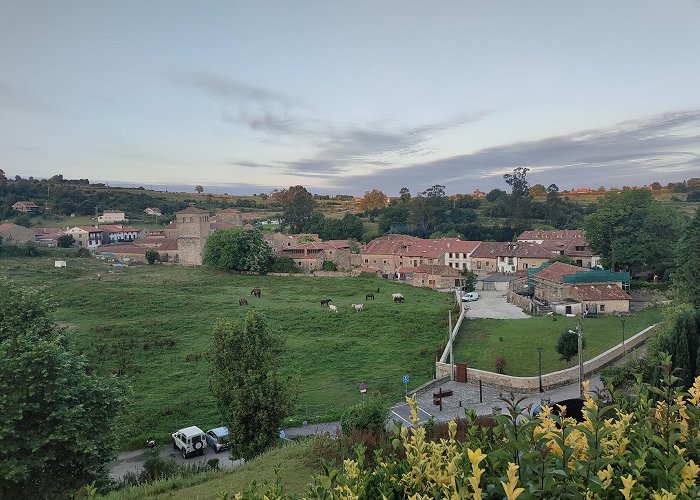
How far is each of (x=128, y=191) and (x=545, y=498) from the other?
481 ft

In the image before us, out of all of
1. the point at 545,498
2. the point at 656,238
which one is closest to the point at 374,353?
the point at 545,498

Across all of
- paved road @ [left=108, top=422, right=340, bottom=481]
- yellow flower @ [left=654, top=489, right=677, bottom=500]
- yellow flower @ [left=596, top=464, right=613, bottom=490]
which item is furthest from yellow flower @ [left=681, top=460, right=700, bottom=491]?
paved road @ [left=108, top=422, right=340, bottom=481]

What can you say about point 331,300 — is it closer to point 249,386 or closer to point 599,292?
point 599,292

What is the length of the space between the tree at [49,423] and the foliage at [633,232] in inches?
1811

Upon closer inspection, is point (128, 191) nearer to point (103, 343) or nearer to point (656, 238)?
point (103, 343)

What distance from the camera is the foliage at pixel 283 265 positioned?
58938 millimetres

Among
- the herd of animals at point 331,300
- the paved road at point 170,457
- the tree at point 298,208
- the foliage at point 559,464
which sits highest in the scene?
the tree at point 298,208

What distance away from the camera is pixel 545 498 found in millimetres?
3430

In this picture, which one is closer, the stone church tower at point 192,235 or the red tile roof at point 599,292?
the red tile roof at point 599,292

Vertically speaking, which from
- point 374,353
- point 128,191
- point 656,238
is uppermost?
point 128,191

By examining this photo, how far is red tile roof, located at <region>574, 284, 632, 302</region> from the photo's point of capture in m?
34.2

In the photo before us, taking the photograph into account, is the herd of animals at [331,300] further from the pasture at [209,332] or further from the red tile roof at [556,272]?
the red tile roof at [556,272]

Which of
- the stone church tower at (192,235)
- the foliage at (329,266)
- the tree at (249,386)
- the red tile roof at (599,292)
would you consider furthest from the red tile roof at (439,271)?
the tree at (249,386)

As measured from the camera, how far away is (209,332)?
30.7 m
